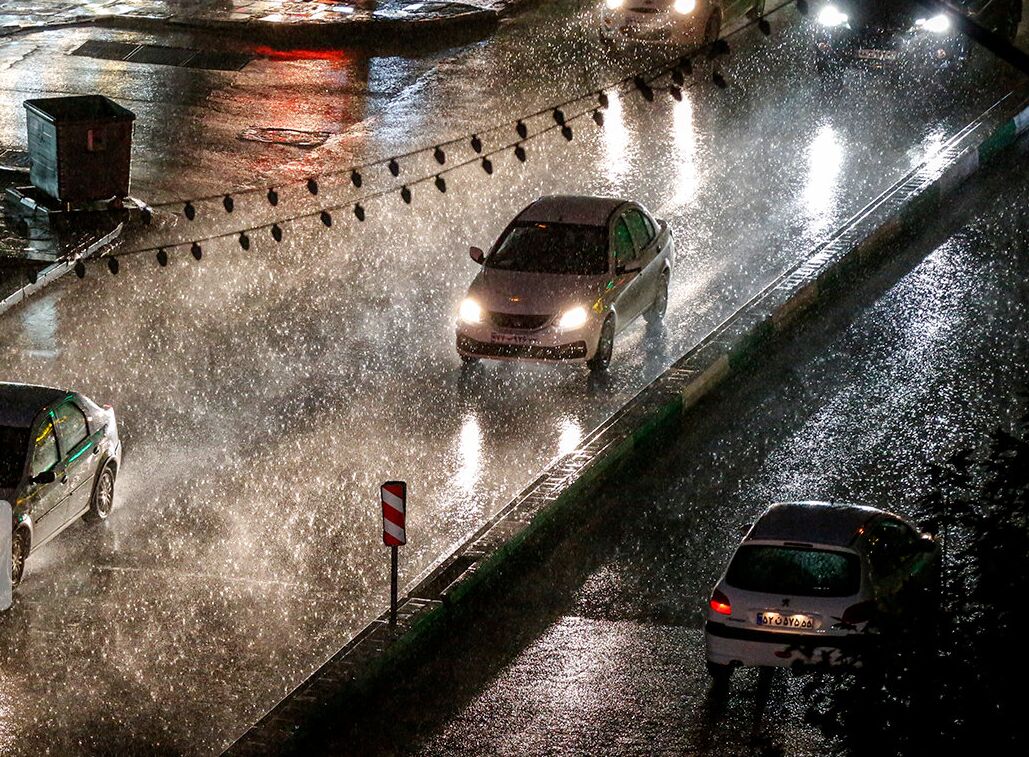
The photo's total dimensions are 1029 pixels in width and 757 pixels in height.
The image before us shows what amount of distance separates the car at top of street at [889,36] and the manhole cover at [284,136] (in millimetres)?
8899

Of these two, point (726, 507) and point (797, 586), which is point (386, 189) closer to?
point (726, 507)

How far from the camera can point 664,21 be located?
30.9m

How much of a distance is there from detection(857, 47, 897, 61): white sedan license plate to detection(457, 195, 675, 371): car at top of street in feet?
34.8

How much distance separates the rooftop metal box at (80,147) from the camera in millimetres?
22953

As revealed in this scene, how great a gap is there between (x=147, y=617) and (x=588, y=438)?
488cm

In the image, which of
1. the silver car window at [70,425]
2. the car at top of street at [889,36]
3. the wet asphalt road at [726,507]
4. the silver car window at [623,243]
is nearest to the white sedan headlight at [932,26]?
the car at top of street at [889,36]

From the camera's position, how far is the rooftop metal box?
75.3ft

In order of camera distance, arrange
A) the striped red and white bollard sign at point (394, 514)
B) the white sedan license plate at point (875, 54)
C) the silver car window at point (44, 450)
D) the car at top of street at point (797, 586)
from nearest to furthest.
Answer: the car at top of street at point (797, 586)
the striped red and white bollard sign at point (394, 514)
the silver car window at point (44, 450)
the white sedan license plate at point (875, 54)

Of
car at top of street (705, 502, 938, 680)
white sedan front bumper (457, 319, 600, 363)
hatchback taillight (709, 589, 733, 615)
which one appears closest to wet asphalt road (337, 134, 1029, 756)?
car at top of street (705, 502, 938, 680)

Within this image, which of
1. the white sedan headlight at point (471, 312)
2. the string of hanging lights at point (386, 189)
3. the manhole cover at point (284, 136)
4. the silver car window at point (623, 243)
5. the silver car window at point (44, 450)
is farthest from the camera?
the manhole cover at point (284, 136)

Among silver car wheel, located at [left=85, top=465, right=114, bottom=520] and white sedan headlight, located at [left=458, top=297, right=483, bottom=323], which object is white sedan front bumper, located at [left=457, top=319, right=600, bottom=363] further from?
silver car wheel, located at [left=85, top=465, right=114, bottom=520]

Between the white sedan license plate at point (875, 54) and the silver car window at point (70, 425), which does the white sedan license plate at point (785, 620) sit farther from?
the white sedan license plate at point (875, 54)

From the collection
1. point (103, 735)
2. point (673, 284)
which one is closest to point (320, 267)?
point (673, 284)

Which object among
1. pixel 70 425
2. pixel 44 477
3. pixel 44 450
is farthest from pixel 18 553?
pixel 70 425
